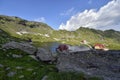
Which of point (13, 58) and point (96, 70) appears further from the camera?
point (13, 58)

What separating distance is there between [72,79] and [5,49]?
32.0 metres

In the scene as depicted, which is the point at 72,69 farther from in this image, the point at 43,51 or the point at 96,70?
the point at 43,51

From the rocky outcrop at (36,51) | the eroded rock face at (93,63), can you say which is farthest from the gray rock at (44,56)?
the eroded rock face at (93,63)

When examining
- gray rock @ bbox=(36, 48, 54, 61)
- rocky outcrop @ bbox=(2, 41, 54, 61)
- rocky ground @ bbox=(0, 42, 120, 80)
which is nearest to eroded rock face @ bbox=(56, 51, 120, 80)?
rocky ground @ bbox=(0, 42, 120, 80)

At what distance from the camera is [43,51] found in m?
52.6

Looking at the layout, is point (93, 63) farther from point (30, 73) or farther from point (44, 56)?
point (44, 56)

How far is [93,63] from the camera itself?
102 ft

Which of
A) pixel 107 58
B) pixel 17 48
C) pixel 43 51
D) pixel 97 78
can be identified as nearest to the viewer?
pixel 97 78

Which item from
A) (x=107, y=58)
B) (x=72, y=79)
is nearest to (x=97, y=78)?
(x=72, y=79)

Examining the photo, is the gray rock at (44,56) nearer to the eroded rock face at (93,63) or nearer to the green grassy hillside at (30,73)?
the green grassy hillside at (30,73)

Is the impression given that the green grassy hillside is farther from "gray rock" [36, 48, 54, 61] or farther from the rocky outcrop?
the rocky outcrop

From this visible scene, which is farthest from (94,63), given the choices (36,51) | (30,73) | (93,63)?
(36,51)

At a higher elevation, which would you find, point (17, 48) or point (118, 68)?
point (17, 48)

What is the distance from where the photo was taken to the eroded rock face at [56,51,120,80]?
28.9 meters
